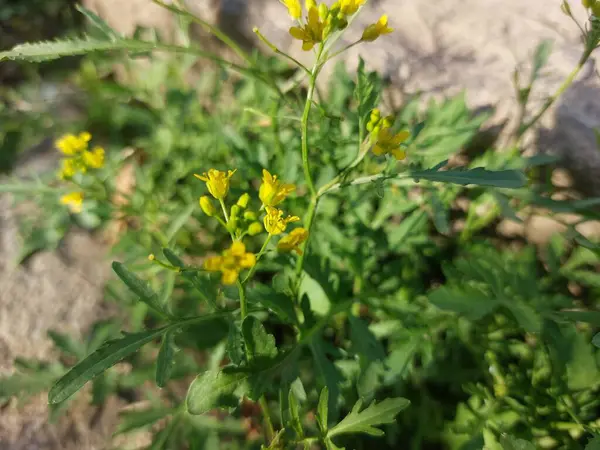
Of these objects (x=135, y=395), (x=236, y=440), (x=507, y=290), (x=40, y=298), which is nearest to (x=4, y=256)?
(x=40, y=298)

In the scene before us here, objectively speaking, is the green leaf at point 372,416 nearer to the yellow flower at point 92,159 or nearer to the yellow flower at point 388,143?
the yellow flower at point 388,143

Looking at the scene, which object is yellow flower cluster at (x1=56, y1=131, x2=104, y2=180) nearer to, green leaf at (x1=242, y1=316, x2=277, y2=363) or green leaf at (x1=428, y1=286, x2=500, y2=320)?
green leaf at (x1=242, y1=316, x2=277, y2=363)

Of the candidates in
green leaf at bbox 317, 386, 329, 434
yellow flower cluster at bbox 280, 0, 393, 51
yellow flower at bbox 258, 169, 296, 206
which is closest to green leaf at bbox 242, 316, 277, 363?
green leaf at bbox 317, 386, 329, 434

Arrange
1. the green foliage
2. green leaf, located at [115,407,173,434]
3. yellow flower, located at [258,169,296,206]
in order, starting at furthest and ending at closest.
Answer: green leaf, located at [115,407,173,434], the green foliage, yellow flower, located at [258,169,296,206]

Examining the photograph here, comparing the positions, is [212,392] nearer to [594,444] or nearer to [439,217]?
[439,217]

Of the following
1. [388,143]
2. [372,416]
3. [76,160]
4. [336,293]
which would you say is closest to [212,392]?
[372,416]

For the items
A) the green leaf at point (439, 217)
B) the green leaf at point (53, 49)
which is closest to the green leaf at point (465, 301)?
the green leaf at point (439, 217)

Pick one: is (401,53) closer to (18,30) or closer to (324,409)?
(324,409)
